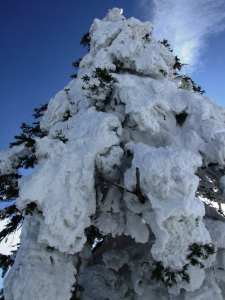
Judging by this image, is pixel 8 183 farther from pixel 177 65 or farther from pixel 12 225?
pixel 177 65

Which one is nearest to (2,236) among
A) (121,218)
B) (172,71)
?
(121,218)

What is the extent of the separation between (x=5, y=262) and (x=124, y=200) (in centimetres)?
529

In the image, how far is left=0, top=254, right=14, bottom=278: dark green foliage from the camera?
698 cm

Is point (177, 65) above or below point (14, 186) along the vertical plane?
above

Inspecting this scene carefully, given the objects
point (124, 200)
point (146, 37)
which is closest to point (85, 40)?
point (146, 37)

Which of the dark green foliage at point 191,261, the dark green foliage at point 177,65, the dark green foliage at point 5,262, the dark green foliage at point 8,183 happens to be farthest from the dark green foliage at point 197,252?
the dark green foliage at point 177,65

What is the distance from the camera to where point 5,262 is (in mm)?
7035

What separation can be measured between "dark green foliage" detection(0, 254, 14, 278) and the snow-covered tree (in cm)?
8

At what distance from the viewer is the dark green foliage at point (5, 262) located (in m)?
6.98

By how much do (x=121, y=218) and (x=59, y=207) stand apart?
272cm

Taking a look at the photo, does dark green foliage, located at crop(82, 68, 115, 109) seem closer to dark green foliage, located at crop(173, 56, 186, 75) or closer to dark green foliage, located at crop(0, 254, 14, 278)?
dark green foliage, located at crop(173, 56, 186, 75)

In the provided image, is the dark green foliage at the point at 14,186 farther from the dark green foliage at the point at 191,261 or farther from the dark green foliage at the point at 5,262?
the dark green foliage at the point at 191,261

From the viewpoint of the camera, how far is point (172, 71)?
1114 centimetres

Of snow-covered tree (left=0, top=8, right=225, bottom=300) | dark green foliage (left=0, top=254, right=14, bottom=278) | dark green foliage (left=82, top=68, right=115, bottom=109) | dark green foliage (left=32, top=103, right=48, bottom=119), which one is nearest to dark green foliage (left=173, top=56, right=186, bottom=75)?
snow-covered tree (left=0, top=8, right=225, bottom=300)
